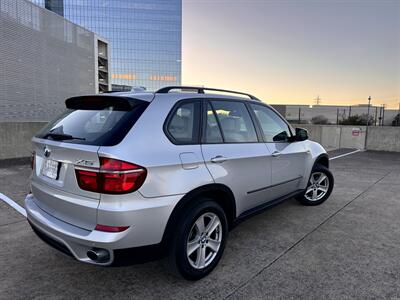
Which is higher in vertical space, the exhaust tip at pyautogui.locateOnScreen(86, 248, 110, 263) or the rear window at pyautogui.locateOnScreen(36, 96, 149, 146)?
the rear window at pyautogui.locateOnScreen(36, 96, 149, 146)

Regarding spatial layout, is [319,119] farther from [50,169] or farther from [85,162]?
[85,162]

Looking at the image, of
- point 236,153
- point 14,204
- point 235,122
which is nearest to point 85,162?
point 236,153

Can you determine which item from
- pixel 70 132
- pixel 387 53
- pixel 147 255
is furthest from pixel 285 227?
pixel 387 53

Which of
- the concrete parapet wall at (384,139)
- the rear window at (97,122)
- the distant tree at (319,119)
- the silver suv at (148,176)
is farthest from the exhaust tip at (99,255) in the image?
the distant tree at (319,119)

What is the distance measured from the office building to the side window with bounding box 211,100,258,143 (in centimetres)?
3110

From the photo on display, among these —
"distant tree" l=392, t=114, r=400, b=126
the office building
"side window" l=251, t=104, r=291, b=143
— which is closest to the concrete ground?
"side window" l=251, t=104, r=291, b=143

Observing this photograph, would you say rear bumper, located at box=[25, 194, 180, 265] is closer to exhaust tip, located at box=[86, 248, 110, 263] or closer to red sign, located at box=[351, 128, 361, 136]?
exhaust tip, located at box=[86, 248, 110, 263]

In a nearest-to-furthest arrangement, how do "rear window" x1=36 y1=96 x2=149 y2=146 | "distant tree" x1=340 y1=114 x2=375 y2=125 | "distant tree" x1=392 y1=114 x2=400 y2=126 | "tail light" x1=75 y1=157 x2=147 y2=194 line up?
"tail light" x1=75 y1=157 x2=147 y2=194 < "rear window" x1=36 y1=96 x2=149 y2=146 < "distant tree" x1=340 y1=114 x2=375 y2=125 < "distant tree" x1=392 y1=114 x2=400 y2=126

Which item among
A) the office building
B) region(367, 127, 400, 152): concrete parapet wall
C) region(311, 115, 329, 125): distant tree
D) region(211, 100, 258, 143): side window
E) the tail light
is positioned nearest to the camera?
the tail light

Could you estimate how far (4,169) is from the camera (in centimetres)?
752

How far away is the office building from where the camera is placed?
1231 inches

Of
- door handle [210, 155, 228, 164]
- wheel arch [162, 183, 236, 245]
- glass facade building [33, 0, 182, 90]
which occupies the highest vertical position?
glass facade building [33, 0, 182, 90]

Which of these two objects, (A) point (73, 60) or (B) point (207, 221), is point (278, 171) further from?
(A) point (73, 60)

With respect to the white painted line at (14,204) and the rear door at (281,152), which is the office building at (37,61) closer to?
the white painted line at (14,204)
